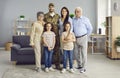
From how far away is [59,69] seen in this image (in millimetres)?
5969

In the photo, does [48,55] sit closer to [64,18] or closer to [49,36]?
[49,36]

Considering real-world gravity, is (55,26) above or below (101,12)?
below

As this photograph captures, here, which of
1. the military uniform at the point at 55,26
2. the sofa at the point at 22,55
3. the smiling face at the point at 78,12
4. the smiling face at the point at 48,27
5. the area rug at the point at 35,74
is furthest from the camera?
the sofa at the point at 22,55

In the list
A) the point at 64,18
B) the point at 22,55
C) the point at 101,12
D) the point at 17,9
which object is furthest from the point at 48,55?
the point at 17,9

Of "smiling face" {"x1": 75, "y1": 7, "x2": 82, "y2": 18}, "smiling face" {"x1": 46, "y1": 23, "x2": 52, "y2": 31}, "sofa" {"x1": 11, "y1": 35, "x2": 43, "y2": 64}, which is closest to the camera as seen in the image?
"smiling face" {"x1": 75, "y1": 7, "x2": 82, "y2": 18}

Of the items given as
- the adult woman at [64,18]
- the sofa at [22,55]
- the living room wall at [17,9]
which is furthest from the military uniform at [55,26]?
the living room wall at [17,9]

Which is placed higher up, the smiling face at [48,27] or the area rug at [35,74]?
the smiling face at [48,27]

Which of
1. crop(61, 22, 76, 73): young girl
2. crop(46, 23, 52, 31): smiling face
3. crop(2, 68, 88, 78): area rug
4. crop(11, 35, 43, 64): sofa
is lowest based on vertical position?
crop(2, 68, 88, 78): area rug

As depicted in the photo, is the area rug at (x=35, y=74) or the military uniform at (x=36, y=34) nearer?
the area rug at (x=35, y=74)

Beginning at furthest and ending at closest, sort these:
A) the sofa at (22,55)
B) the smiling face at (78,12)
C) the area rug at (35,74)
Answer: the sofa at (22,55) < the smiling face at (78,12) < the area rug at (35,74)

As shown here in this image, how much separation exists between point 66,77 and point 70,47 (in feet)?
2.61

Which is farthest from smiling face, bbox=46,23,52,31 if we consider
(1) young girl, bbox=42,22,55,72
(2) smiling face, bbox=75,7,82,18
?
(2) smiling face, bbox=75,7,82,18

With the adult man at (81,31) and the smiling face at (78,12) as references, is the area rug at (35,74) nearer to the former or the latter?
the adult man at (81,31)

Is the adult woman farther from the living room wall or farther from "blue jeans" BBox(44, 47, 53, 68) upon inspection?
the living room wall
